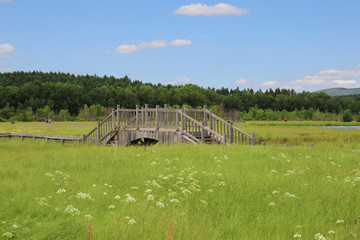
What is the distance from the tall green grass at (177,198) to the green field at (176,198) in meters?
0.02

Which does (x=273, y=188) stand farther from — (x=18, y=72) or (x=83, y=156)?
(x=18, y=72)

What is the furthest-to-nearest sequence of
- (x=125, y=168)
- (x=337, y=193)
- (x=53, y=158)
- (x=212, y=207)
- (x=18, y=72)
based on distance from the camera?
(x=18, y=72) → (x=53, y=158) → (x=125, y=168) → (x=337, y=193) → (x=212, y=207)

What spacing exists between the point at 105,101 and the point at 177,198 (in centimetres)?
14111

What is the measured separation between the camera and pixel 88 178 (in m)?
11.0

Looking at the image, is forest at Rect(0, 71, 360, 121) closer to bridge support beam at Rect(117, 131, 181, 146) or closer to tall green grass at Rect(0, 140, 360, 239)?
bridge support beam at Rect(117, 131, 181, 146)

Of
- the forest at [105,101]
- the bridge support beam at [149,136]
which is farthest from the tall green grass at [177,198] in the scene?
the forest at [105,101]

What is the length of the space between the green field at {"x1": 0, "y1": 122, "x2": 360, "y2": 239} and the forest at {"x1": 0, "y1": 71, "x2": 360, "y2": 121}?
93.0m

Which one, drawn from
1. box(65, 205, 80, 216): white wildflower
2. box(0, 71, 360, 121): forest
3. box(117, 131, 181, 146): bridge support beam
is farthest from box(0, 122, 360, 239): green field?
box(0, 71, 360, 121): forest

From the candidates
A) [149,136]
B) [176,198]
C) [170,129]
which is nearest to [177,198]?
[176,198]

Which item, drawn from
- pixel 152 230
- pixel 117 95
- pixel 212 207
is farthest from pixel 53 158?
pixel 117 95

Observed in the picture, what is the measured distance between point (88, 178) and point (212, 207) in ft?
14.4

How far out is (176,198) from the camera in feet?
29.3

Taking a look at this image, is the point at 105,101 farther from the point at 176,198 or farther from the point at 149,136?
the point at 176,198

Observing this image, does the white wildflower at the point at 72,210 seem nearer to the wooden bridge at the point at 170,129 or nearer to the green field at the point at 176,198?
the green field at the point at 176,198
